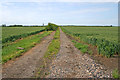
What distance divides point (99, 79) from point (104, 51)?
11.0 ft

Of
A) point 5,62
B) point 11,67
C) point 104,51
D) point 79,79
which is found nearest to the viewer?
point 79,79

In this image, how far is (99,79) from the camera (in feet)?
15.6

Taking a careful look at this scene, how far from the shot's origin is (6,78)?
16.0ft

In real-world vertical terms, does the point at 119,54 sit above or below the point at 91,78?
above

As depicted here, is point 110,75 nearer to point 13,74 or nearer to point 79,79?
point 79,79

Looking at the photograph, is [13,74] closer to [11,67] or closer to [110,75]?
[11,67]

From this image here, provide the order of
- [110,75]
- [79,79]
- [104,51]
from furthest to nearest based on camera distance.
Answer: [104,51]
[110,75]
[79,79]

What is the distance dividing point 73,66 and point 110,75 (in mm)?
1999

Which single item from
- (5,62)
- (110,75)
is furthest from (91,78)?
(5,62)

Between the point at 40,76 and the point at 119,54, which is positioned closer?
the point at 40,76

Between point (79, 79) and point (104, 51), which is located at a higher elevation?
point (104, 51)

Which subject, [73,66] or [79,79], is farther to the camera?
[73,66]

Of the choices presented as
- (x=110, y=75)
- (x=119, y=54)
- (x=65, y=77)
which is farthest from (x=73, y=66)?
(x=119, y=54)

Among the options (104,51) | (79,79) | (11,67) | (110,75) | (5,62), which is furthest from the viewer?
(104,51)
